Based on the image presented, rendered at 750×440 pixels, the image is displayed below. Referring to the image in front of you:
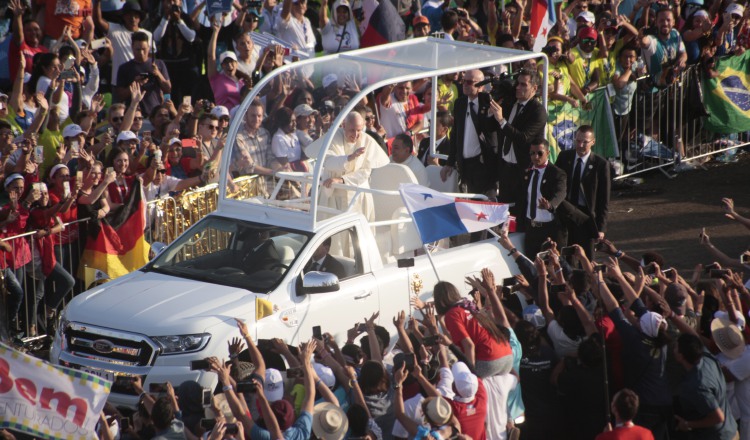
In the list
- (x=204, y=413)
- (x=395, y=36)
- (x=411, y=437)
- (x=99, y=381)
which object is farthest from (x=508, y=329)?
(x=395, y=36)

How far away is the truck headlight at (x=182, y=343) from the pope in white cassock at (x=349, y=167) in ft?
8.86

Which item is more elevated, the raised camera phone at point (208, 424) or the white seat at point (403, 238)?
the raised camera phone at point (208, 424)

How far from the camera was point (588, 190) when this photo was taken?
13.0 metres

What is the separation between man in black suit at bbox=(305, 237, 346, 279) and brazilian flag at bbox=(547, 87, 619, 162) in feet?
19.7

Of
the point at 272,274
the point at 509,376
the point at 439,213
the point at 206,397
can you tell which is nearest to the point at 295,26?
the point at 439,213

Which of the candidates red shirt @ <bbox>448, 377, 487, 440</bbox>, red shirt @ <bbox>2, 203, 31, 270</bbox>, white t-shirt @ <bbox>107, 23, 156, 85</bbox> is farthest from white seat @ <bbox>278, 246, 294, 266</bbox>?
white t-shirt @ <bbox>107, 23, 156, 85</bbox>

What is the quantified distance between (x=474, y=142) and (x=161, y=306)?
4.51 metres

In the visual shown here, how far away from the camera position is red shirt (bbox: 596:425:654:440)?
812 centimetres

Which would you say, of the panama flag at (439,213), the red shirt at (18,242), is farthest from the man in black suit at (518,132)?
the red shirt at (18,242)

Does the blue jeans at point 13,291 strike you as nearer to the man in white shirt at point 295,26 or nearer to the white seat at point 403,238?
the white seat at point 403,238

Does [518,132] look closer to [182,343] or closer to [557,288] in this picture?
[557,288]

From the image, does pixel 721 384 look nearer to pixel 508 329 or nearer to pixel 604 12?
pixel 508 329

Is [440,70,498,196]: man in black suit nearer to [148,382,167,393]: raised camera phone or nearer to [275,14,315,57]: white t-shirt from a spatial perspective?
[275,14,315,57]: white t-shirt

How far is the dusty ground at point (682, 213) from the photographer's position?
49.5 ft
